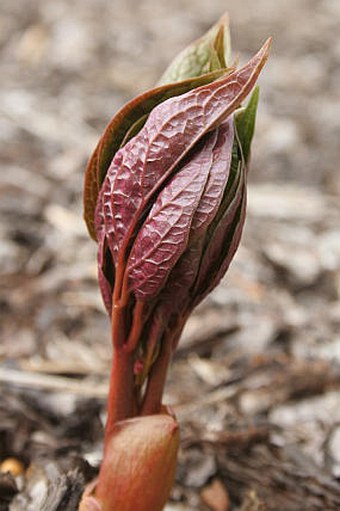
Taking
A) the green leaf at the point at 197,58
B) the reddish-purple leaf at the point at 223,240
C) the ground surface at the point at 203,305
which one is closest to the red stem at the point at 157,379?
the reddish-purple leaf at the point at 223,240

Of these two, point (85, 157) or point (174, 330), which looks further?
point (85, 157)

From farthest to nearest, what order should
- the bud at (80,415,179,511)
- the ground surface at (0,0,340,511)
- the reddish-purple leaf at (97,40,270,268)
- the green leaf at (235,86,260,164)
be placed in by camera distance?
the ground surface at (0,0,340,511) → the bud at (80,415,179,511) → the green leaf at (235,86,260,164) → the reddish-purple leaf at (97,40,270,268)

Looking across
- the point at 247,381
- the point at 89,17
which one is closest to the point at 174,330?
the point at 247,381

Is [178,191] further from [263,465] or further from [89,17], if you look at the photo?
[89,17]

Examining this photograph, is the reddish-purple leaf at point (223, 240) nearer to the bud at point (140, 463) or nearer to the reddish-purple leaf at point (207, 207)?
the reddish-purple leaf at point (207, 207)

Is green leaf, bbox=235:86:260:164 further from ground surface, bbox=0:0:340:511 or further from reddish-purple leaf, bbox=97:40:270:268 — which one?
ground surface, bbox=0:0:340:511

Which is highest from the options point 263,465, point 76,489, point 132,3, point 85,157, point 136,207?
point 132,3

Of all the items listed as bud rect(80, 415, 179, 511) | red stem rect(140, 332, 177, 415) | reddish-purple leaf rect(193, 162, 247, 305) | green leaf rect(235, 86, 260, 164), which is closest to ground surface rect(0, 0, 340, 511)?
bud rect(80, 415, 179, 511)

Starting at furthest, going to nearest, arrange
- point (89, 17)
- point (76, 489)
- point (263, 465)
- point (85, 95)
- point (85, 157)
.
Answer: point (89, 17) < point (85, 95) < point (85, 157) < point (263, 465) < point (76, 489)
